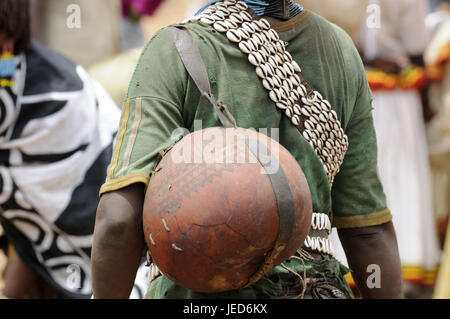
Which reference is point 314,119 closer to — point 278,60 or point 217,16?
point 278,60

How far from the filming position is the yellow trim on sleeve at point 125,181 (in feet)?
7.63

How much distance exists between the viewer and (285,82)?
2617 mm

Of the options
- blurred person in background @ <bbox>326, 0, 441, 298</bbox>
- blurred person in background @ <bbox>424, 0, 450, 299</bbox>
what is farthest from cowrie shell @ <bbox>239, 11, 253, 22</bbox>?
blurred person in background @ <bbox>424, 0, 450, 299</bbox>

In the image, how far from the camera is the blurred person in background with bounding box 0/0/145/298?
4.48 meters

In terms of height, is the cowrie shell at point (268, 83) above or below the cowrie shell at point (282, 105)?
above

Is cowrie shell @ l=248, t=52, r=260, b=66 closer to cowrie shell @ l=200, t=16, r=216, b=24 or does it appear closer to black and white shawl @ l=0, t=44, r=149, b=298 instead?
cowrie shell @ l=200, t=16, r=216, b=24

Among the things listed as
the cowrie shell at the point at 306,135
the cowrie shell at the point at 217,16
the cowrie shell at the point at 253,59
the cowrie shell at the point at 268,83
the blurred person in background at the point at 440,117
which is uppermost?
the cowrie shell at the point at 217,16

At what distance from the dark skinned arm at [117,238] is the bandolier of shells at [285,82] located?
1.71 feet

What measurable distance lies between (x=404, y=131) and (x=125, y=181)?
17.5 feet

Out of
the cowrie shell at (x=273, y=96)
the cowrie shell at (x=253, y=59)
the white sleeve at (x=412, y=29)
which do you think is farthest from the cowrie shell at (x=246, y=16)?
the white sleeve at (x=412, y=29)

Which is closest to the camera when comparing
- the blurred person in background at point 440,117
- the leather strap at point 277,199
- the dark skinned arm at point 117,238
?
the leather strap at point 277,199

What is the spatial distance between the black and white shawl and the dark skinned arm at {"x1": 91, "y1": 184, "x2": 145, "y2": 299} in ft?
7.04

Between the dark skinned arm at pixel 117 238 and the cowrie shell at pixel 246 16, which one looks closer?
the dark skinned arm at pixel 117 238

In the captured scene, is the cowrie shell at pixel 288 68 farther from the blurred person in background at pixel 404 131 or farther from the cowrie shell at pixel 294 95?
the blurred person in background at pixel 404 131
